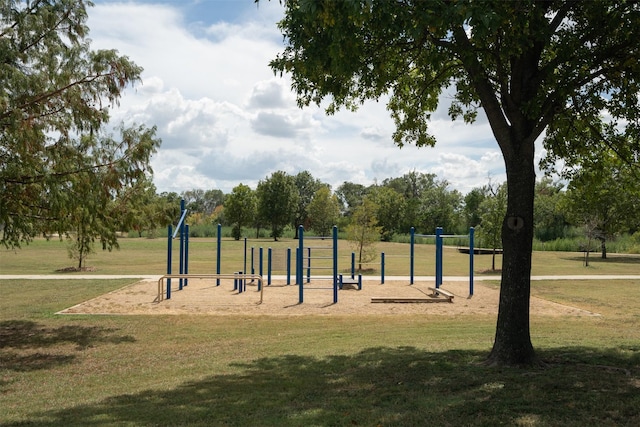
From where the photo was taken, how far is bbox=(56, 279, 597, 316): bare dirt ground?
583 inches

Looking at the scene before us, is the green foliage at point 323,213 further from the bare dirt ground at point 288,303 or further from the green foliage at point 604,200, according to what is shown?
the bare dirt ground at point 288,303

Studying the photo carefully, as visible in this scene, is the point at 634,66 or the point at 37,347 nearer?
the point at 634,66

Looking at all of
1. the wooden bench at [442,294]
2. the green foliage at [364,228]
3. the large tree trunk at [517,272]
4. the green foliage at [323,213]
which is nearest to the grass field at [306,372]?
the large tree trunk at [517,272]

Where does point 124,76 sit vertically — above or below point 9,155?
above

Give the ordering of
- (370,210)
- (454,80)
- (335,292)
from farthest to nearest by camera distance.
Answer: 1. (370,210)
2. (335,292)
3. (454,80)

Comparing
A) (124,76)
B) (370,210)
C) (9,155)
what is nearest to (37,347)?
(9,155)

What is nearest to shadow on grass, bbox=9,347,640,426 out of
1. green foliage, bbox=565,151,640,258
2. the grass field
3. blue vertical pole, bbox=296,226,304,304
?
the grass field

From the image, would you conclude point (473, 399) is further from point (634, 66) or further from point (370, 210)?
point (370, 210)

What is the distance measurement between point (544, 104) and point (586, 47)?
1111 mm

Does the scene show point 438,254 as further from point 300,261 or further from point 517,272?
point 517,272

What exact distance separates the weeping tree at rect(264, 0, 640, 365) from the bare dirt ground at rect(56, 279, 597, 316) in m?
7.33

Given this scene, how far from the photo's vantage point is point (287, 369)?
26.5ft

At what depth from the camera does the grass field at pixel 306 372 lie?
5.53m

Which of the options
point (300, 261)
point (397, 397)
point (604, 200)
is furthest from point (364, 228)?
point (397, 397)
